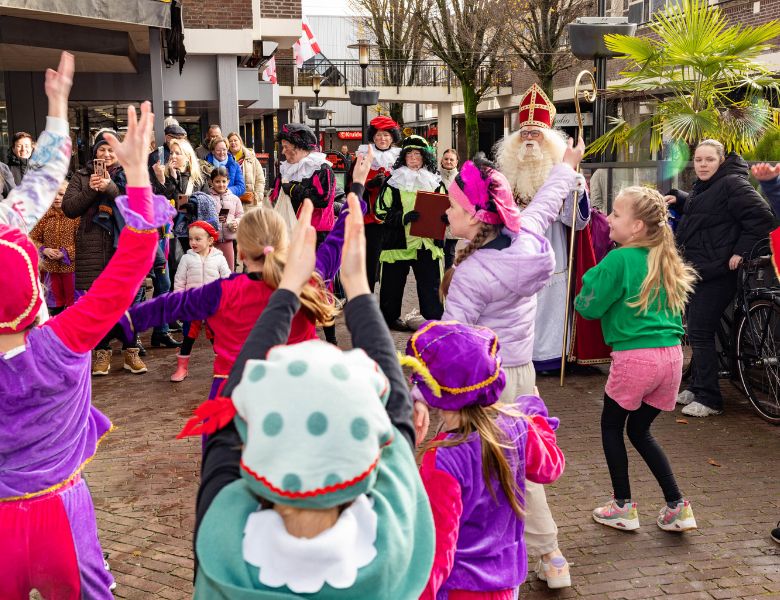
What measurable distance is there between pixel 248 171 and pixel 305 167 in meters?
2.91

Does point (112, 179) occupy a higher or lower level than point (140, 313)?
higher

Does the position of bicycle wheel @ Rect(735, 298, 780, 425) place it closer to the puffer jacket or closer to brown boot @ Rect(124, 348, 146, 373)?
the puffer jacket

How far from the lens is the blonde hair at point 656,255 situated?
12.2 feet

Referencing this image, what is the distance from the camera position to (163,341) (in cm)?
812

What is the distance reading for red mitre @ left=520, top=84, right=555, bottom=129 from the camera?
6074mm

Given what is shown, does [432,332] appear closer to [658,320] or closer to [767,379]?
[658,320]

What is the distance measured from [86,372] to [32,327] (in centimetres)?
24

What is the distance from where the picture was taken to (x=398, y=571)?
1.45m

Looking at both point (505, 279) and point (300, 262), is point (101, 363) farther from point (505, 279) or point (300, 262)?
point (300, 262)

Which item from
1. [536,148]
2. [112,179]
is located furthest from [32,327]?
[112,179]

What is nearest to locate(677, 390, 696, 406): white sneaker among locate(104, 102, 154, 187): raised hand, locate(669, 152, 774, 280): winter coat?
locate(669, 152, 774, 280): winter coat

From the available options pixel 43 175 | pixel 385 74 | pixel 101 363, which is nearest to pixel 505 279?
pixel 43 175

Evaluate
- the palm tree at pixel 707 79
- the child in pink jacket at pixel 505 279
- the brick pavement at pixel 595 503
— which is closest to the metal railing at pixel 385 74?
the palm tree at pixel 707 79

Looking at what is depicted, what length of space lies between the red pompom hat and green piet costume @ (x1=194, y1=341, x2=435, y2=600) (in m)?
1.05
